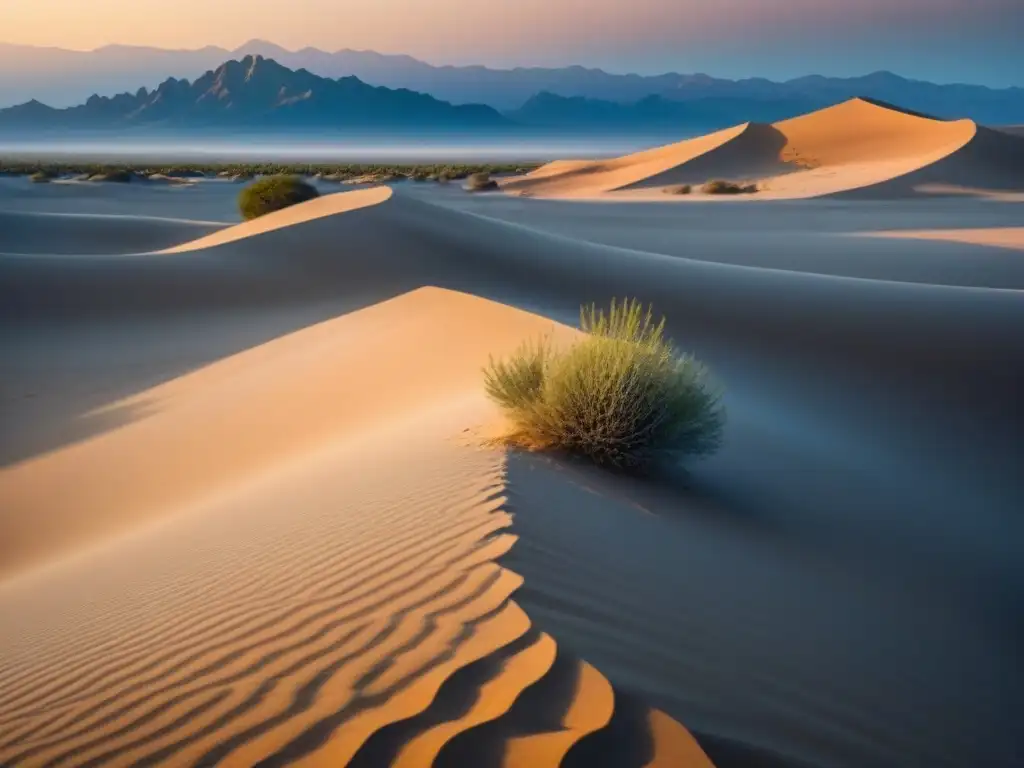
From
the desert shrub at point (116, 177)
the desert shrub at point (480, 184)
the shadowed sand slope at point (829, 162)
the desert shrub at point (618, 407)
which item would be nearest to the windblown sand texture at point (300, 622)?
the desert shrub at point (618, 407)

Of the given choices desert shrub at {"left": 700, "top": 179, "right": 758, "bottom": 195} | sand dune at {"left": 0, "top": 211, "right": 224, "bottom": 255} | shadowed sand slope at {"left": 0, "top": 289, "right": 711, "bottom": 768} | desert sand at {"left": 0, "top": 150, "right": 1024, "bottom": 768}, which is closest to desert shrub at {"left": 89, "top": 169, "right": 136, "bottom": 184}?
sand dune at {"left": 0, "top": 211, "right": 224, "bottom": 255}

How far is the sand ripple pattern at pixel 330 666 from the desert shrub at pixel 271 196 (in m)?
31.3

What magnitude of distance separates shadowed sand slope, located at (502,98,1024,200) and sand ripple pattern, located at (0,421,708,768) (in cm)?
4842

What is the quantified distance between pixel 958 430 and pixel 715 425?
16.4 ft

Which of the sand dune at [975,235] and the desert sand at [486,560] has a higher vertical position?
the desert sand at [486,560]

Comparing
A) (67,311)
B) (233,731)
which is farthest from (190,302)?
(233,731)

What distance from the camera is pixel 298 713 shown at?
10.9ft

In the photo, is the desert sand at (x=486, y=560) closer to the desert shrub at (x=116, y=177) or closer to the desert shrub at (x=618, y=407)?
the desert shrub at (x=618, y=407)

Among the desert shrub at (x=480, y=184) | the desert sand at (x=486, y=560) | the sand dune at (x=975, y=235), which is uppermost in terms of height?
the desert sand at (x=486, y=560)

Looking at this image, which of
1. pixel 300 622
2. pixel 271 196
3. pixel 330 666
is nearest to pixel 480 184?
pixel 271 196

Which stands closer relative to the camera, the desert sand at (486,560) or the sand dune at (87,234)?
the desert sand at (486,560)

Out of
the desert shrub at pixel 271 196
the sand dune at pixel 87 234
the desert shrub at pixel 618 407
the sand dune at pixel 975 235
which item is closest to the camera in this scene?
the desert shrub at pixel 618 407

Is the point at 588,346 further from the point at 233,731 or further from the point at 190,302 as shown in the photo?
the point at 190,302

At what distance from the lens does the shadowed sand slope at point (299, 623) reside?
3.19m
